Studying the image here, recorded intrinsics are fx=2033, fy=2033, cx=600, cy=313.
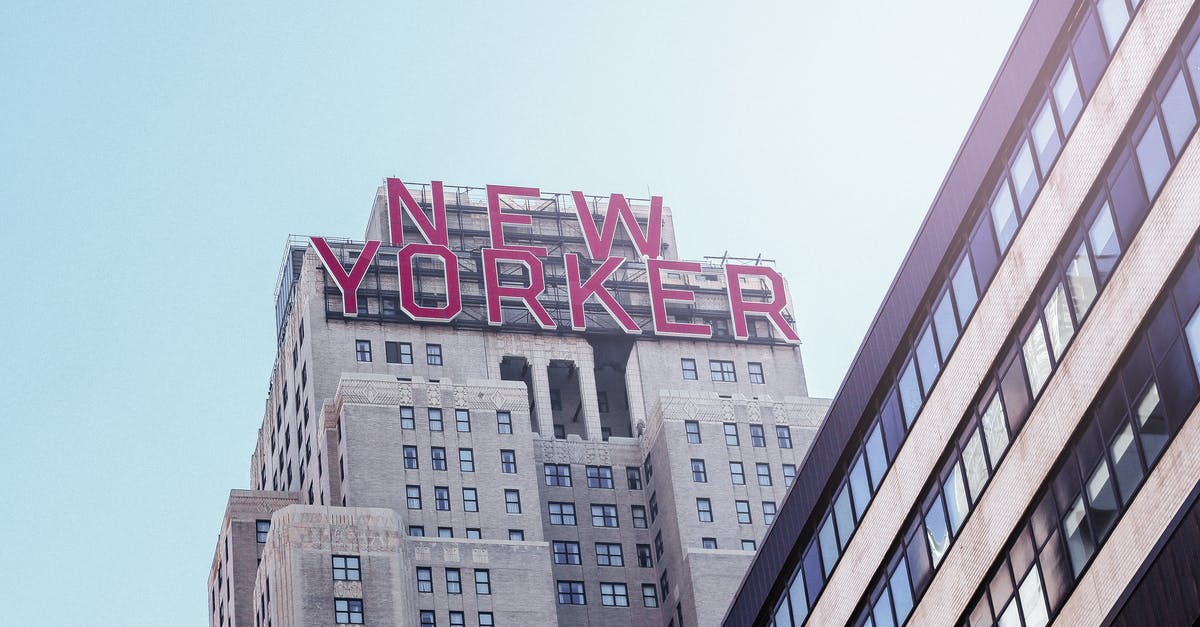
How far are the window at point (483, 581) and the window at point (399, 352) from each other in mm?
22958

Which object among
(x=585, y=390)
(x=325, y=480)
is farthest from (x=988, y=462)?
(x=585, y=390)

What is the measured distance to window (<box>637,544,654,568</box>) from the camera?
154000mm

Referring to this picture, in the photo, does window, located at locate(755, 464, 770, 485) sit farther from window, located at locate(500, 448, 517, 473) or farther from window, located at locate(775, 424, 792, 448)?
window, located at locate(500, 448, 517, 473)

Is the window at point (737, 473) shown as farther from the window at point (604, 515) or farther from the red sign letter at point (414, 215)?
the red sign letter at point (414, 215)

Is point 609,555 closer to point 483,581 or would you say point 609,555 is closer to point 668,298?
point 483,581

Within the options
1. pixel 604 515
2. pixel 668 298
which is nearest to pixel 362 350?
pixel 604 515

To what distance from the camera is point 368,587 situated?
134m

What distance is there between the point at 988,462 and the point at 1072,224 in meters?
7.56

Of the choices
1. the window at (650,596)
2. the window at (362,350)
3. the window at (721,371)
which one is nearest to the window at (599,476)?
the window at (650,596)

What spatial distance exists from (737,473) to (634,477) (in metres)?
9.77

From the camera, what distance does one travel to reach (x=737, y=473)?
15338 centimetres

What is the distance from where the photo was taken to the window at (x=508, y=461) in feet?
487

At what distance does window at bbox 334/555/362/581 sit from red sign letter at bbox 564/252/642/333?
36619mm

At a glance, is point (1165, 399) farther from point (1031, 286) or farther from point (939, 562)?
point (939, 562)
